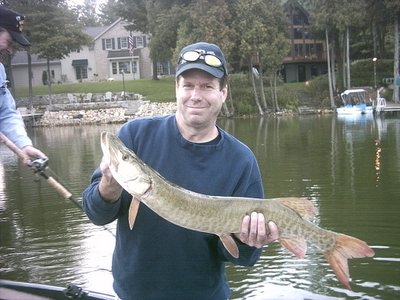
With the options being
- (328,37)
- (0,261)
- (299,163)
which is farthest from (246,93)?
(0,261)

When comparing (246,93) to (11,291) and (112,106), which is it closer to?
(112,106)

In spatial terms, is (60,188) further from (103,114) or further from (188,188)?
(103,114)

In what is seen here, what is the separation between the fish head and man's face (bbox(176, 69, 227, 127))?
20.3 inches

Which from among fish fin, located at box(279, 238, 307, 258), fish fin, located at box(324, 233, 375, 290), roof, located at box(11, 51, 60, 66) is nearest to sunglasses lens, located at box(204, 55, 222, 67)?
fish fin, located at box(279, 238, 307, 258)

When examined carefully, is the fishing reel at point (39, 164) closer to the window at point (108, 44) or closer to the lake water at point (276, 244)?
the lake water at point (276, 244)

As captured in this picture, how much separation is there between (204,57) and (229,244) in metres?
1.17

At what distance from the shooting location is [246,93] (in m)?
52.2

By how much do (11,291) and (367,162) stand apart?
15115 mm

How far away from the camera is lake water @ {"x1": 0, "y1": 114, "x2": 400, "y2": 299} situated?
766 centimetres

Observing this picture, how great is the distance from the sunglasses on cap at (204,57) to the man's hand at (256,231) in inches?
38.2

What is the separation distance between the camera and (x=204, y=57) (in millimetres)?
3143

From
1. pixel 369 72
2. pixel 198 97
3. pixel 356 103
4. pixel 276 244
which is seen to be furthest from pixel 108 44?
pixel 198 97

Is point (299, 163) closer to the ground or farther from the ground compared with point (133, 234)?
closer to the ground

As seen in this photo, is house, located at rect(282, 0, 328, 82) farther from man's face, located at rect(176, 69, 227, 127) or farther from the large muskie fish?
the large muskie fish
